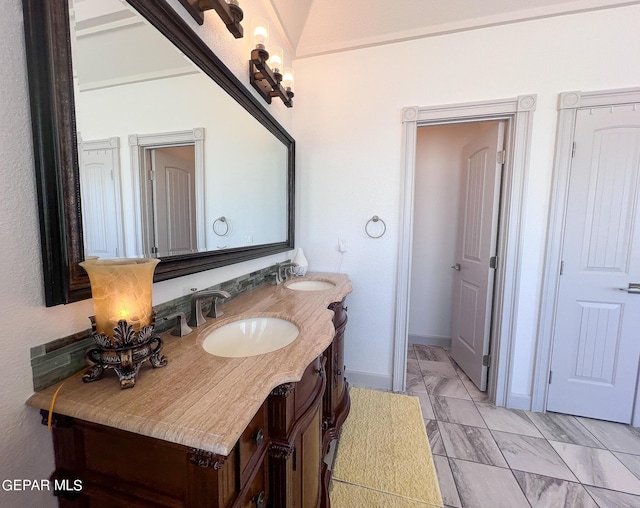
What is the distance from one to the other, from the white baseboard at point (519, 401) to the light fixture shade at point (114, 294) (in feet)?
7.86

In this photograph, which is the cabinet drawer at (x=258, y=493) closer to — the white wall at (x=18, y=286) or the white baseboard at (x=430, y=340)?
the white wall at (x=18, y=286)

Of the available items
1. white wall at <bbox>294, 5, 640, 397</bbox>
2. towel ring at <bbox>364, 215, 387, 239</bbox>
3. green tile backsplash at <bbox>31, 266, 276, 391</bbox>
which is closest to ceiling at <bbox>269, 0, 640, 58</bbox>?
white wall at <bbox>294, 5, 640, 397</bbox>

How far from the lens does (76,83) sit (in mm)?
626

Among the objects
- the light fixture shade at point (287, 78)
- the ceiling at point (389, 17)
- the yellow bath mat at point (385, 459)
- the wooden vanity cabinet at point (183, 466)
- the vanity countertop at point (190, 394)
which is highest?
the ceiling at point (389, 17)

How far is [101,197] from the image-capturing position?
73 cm

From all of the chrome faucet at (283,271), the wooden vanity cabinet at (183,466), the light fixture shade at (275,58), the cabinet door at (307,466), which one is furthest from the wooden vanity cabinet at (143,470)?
the light fixture shade at (275,58)

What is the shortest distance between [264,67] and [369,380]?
231 cm

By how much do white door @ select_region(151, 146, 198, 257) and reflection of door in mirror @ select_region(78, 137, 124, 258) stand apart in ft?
0.49

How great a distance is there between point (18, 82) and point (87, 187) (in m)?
0.23

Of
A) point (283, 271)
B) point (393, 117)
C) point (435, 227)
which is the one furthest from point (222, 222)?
point (435, 227)

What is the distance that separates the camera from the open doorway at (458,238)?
1.98 meters

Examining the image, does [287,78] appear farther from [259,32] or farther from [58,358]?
[58,358]

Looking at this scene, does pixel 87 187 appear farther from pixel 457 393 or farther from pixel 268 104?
pixel 457 393

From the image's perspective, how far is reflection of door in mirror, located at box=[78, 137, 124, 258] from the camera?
0.67 meters
